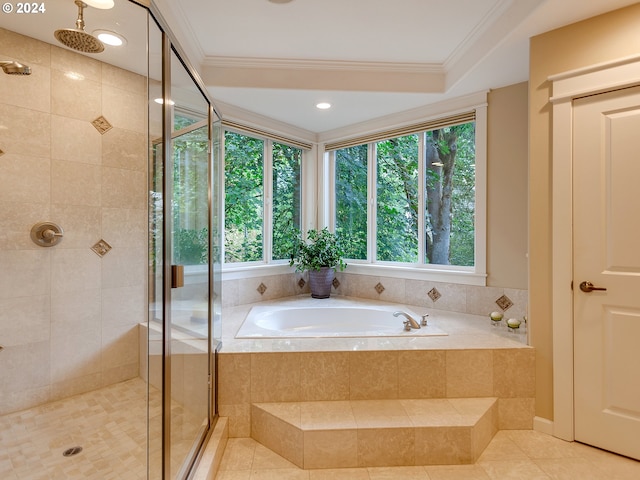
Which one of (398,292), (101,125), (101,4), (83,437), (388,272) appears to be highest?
(101,4)

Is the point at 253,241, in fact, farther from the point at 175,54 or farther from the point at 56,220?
the point at 175,54

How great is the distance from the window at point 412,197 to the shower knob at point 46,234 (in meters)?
2.42

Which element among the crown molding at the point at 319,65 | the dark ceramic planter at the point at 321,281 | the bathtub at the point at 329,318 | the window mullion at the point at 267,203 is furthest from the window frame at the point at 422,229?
the window mullion at the point at 267,203

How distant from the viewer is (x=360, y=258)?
3607mm

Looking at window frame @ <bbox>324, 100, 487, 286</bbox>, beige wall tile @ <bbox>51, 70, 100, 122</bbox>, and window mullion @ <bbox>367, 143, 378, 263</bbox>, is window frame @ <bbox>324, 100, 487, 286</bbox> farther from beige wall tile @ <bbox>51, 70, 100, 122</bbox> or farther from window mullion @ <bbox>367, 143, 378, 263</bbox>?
beige wall tile @ <bbox>51, 70, 100, 122</bbox>

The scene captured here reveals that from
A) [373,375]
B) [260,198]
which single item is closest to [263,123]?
[260,198]

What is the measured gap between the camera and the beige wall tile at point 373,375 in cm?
200

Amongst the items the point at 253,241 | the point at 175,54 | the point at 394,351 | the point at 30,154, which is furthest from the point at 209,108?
the point at 394,351

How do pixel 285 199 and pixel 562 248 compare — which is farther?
pixel 285 199

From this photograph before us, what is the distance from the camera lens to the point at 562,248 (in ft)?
6.17

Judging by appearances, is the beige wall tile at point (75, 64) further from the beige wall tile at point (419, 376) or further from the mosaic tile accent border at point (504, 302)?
the mosaic tile accent border at point (504, 302)

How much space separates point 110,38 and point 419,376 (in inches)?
102

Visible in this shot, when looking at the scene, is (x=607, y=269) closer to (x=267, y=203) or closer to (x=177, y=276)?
(x=177, y=276)

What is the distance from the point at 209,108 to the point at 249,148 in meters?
1.27
